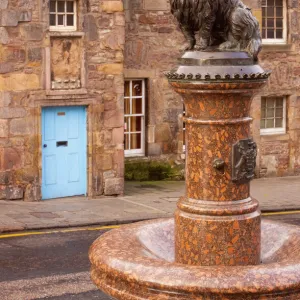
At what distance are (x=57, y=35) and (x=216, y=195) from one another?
11.6 m

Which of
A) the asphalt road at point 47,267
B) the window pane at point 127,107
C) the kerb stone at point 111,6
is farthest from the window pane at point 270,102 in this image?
the asphalt road at point 47,267

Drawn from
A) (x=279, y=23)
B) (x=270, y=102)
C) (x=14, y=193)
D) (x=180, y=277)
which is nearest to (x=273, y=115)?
(x=270, y=102)

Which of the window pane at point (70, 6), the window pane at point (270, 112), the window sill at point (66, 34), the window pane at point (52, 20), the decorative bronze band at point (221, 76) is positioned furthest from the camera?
the window pane at point (270, 112)

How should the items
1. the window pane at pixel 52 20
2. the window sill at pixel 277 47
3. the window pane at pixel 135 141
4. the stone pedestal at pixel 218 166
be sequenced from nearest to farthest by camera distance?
the stone pedestal at pixel 218 166, the window pane at pixel 52 20, the window pane at pixel 135 141, the window sill at pixel 277 47

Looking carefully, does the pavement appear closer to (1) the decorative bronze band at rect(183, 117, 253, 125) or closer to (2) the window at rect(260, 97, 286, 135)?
(2) the window at rect(260, 97, 286, 135)

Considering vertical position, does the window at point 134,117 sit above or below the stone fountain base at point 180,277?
above

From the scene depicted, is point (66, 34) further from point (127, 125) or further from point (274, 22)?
point (274, 22)

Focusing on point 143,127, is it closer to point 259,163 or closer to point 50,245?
point 259,163

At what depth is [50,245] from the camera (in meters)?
15.7

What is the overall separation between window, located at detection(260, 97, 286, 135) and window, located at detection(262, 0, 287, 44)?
146 centimetres

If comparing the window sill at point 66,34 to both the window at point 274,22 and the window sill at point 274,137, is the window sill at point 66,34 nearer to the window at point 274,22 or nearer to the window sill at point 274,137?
the window at point 274,22

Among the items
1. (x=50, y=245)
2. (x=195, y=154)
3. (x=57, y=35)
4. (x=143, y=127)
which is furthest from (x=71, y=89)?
(x=195, y=154)

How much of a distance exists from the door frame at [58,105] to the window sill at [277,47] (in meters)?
5.47

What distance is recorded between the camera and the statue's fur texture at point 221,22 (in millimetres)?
8852
